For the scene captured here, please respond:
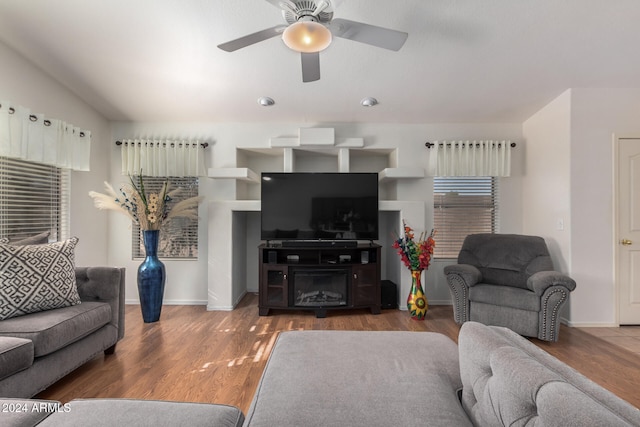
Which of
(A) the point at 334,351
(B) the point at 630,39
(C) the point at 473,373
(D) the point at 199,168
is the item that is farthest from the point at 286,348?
(B) the point at 630,39

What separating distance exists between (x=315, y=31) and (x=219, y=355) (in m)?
2.39

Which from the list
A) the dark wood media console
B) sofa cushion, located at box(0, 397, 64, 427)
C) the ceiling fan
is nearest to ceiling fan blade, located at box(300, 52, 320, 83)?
the ceiling fan

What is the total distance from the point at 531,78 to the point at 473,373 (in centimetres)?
296

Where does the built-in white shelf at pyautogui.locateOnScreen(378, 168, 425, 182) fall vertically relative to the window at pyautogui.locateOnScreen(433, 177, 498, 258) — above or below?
above

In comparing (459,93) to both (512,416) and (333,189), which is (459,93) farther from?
(512,416)

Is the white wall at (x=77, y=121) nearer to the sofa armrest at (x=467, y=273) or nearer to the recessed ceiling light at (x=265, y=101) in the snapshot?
the recessed ceiling light at (x=265, y=101)

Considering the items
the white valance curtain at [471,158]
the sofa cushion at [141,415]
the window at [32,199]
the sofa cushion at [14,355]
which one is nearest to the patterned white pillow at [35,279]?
the sofa cushion at [14,355]

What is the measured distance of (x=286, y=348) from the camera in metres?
1.31

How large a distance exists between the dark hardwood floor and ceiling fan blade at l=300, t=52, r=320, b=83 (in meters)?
2.16

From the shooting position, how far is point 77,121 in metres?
3.18

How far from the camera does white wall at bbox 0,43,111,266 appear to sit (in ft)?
7.98

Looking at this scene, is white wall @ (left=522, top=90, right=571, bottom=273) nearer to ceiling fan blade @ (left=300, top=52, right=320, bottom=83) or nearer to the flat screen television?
the flat screen television

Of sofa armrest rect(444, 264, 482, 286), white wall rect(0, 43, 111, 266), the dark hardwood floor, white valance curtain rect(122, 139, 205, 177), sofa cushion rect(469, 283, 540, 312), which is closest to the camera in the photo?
the dark hardwood floor

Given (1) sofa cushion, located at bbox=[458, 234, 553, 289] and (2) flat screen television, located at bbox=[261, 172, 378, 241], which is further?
(2) flat screen television, located at bbox=[261, 172, 378, 241]
